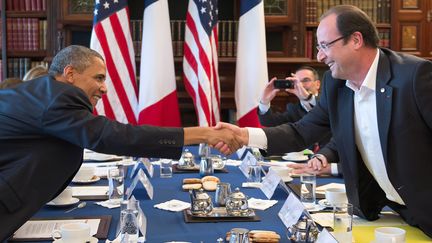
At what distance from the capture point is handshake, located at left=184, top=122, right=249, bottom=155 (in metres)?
2.34

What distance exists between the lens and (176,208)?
2.15 meters

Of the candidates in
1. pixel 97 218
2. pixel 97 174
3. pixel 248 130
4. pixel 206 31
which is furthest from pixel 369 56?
pixel 206 31

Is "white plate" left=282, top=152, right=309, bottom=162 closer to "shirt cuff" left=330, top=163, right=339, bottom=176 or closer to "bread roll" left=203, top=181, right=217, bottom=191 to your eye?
"shirt cuff" left=330, top=163, right=339, bottom=176

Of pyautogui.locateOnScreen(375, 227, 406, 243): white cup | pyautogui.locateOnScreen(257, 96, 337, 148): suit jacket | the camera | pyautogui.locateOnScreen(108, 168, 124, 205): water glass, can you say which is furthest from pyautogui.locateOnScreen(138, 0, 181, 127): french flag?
pyautogui.locateOnScreen(375, 227, 406, 243): white cup

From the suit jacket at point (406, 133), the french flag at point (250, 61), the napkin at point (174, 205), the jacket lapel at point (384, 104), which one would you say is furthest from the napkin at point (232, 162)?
the french flag at point (250, 61)

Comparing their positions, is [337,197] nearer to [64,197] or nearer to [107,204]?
[107,204]

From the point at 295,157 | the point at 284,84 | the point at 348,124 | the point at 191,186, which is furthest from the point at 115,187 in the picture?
the point at 284,84

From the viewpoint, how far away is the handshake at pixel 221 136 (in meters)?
2.34

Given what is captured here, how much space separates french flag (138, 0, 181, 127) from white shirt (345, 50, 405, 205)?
3205mm

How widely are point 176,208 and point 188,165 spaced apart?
953 mm

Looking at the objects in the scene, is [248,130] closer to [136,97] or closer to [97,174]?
[97,174]

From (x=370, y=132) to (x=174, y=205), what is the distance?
79 cm

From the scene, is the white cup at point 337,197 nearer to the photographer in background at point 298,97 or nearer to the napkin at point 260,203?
the napkin at point 260,203

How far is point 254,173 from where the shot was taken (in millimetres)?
2738
